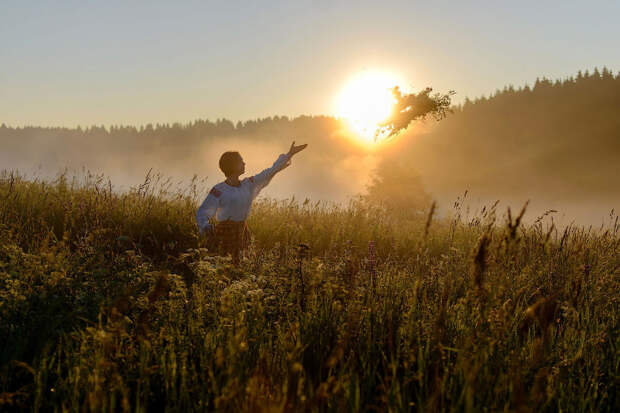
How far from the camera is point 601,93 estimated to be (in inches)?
3499

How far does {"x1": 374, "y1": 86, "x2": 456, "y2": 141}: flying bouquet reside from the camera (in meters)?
9.41

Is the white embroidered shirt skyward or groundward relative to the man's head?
groundward

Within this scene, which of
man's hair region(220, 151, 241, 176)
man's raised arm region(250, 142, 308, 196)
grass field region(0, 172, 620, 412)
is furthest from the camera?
man's raised arm region(250, 142, 308, 196)

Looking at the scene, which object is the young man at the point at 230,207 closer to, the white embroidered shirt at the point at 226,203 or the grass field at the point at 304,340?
the white embroidered shirt at the point at 226,203

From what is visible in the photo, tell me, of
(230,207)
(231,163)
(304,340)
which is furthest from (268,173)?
(304,340)

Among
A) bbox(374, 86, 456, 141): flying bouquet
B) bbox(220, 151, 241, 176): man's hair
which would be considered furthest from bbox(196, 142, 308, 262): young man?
bbox(374, 86, 456, 141): flying bouquet

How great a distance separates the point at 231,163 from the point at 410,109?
5640 mm

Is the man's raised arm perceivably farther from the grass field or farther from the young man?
the grass field

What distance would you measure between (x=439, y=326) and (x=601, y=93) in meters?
108

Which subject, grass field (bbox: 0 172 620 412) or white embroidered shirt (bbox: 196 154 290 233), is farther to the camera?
white embroidered shirt (bbox: 196 154 290 233)

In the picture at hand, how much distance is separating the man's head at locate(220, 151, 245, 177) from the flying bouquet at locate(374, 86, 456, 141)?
16.5 feet

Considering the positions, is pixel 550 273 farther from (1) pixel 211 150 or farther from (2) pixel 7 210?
(1) pixel 211 150

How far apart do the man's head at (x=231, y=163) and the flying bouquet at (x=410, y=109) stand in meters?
5.04

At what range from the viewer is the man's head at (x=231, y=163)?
532cm
